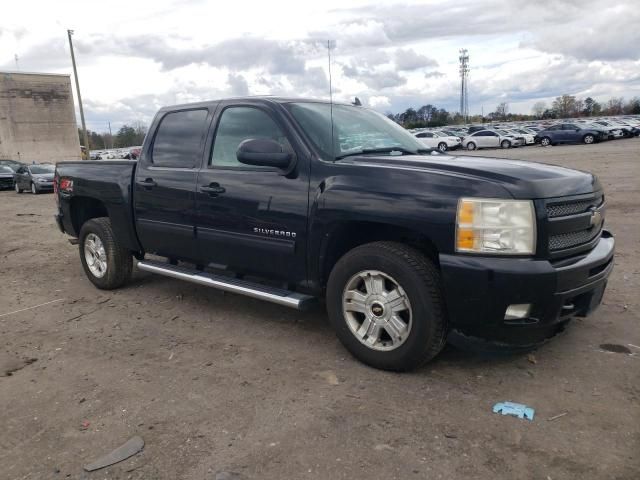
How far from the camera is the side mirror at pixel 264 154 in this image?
3953 millimetres

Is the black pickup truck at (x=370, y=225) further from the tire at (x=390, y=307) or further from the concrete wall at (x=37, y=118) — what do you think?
the concrete wall at (x=37, y=118)

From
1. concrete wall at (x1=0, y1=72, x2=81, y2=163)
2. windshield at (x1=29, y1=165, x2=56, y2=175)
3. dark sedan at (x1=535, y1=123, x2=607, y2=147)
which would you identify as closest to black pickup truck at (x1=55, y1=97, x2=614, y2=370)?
windshield at (x1=29, y1=165, x2=56, y2=175)

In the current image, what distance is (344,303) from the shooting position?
3814 millimetres

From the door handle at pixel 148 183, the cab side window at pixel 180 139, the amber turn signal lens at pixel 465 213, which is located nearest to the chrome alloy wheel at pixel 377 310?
the amber turn signal lens at pixel 465 213

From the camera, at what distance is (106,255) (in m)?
5.89

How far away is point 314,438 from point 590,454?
1397mm

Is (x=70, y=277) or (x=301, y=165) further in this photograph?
(x=70, y=277)

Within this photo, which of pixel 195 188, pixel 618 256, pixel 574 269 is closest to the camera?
pixel 574 269

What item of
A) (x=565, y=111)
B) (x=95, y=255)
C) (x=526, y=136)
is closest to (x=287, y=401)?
(x=95, y=255)

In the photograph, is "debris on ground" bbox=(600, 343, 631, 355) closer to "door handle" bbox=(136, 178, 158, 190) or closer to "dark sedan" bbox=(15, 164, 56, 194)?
"door handle" bbox=(136, 178, 158, 190)

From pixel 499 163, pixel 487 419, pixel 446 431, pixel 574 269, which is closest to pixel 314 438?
pixel 446 431

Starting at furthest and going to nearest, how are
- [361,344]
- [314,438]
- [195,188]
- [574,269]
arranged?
[195,188] < [361,344] < [574,269] < [314,438]

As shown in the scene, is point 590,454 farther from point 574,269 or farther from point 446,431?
point 574,269

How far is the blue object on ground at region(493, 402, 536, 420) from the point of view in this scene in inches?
124
